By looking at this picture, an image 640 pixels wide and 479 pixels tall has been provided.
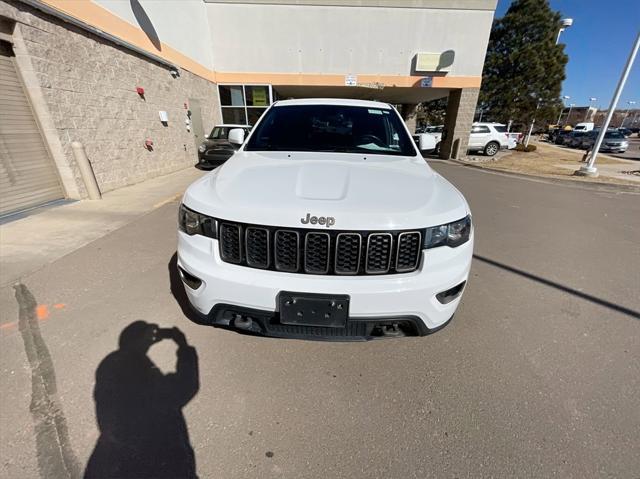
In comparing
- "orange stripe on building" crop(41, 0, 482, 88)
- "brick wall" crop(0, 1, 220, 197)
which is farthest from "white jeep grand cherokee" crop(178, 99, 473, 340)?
"orange stripe on building" crop(41, 0, 482, 88)

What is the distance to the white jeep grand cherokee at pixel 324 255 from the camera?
1677 mm

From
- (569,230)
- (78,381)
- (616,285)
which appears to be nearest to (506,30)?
(569,230)

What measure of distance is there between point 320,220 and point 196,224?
0.81 m

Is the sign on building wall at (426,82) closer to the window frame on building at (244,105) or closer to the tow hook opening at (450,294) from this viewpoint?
the window frame on building at (244,105)

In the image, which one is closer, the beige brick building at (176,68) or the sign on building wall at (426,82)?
the beige brick building at (176,68)

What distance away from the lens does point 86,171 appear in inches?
239

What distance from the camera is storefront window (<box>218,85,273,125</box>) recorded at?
13906mm

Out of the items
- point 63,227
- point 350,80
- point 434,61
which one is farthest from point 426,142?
point 434,61

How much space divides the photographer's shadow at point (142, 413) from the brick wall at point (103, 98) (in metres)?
5.73

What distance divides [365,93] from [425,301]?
16486 millimetres

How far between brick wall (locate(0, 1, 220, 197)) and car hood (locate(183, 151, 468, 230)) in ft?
18.9

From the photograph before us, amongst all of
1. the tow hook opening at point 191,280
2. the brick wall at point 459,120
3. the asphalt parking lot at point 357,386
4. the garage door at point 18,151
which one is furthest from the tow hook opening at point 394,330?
the brick wall at point 459,120

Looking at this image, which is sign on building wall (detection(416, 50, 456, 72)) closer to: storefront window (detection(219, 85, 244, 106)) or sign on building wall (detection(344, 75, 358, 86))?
sign on building wall (detection(344, 75, 358, 86))

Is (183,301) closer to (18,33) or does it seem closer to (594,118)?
(18,33)
